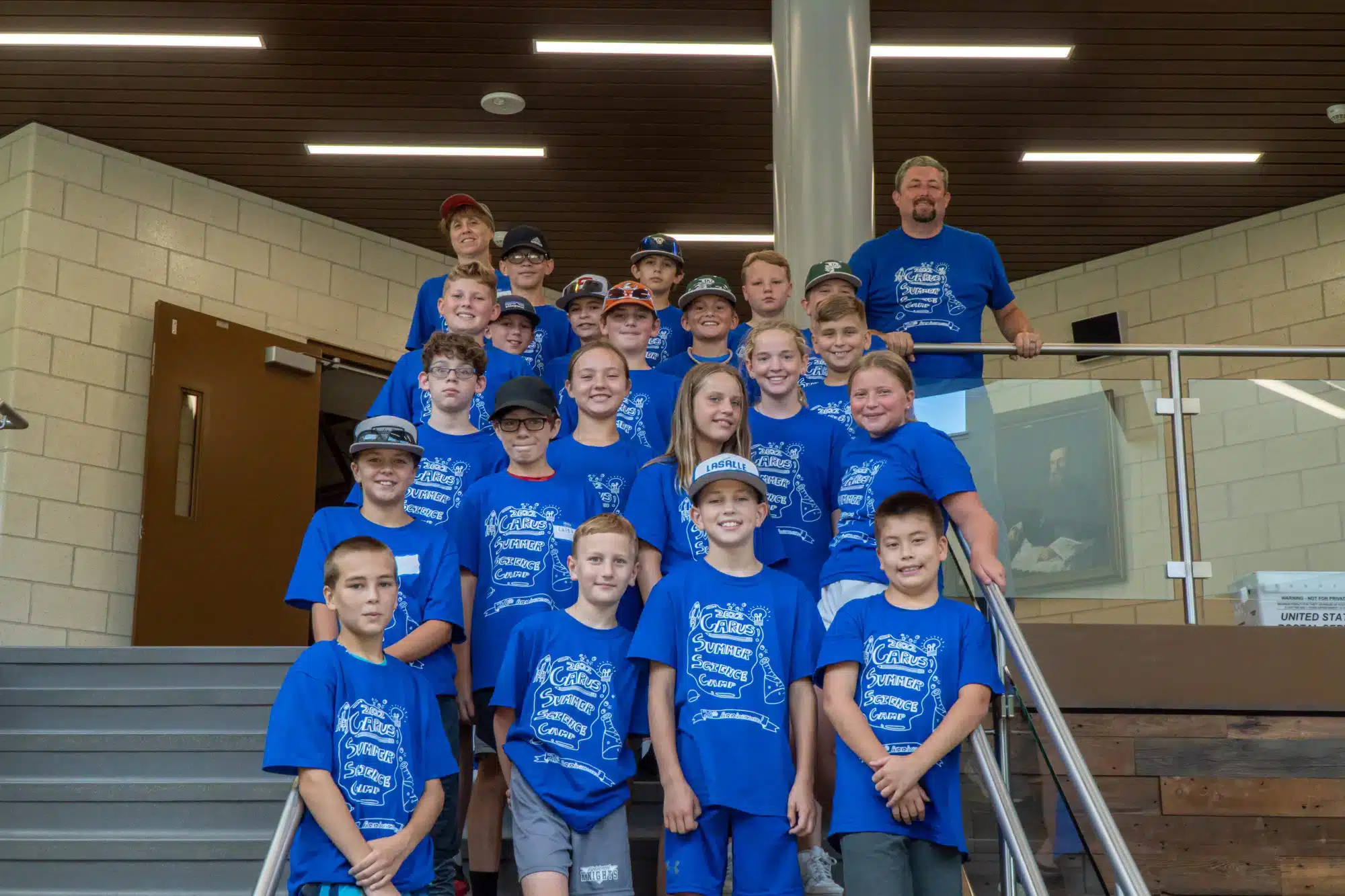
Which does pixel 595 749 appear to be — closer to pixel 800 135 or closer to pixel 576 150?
pixel 800 135

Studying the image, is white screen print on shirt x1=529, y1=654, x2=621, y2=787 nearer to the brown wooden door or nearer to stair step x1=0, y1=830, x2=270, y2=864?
stair step x1=0, y1=830, x2=270, y2=864

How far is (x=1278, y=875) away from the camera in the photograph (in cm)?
532

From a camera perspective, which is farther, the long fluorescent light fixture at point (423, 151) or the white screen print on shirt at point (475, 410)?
the long fluorescent light fixture at point (423, 151)

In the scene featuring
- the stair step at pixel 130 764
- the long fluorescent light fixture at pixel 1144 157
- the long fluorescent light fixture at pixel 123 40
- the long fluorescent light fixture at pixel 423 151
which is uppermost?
the long fluorescent light fixture at pixel 123 40

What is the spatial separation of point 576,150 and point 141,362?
3240mm

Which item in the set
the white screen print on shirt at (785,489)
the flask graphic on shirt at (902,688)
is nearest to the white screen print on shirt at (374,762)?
the flask graphic on shirt at (902,688)

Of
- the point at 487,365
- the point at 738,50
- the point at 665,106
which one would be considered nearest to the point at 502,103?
the point at 665,106

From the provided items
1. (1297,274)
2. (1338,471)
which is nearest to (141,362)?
(1338,471)

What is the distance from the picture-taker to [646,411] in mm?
5246

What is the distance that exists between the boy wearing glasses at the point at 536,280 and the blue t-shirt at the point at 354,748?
107 inches

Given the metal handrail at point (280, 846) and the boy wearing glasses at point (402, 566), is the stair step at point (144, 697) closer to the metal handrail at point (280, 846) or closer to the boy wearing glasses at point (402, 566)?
the boy wearing glasses at point (402, 566)

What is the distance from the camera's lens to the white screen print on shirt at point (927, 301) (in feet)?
20.8

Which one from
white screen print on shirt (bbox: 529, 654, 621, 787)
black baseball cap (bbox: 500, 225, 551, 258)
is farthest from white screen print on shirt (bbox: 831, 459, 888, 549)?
black baseball cap (bbox: 500, 225, 551, 258)

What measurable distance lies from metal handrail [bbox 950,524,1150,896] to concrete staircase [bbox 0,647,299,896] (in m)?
2.47
